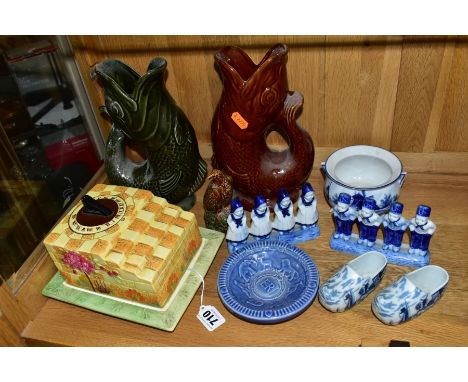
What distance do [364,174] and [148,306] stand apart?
2.08ft

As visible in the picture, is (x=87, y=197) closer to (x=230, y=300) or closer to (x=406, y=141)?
(x=230, y=300)

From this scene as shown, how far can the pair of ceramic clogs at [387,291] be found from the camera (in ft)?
2.88

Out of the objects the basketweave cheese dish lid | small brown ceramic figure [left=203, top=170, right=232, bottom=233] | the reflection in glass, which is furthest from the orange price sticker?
the reflection in glass

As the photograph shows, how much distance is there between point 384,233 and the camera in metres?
1.03

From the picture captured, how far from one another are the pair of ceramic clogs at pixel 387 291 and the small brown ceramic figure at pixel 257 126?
0.27 metres

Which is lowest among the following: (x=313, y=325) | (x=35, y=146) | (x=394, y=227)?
(x=313, y=325)

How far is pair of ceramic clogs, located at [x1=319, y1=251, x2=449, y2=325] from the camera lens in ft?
2.88

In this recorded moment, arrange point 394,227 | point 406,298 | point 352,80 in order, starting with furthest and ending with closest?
point 352,80 → point 394,227 → point 406,298

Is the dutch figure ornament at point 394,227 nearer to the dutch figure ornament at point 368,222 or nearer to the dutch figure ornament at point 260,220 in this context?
the dutch figure ornament at point 368,222

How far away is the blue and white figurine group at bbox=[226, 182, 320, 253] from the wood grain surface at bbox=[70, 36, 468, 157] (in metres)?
0.26

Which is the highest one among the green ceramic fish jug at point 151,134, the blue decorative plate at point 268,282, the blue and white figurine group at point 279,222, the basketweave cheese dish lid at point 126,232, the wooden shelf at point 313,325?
the green ceramic fish jug at point 151,134

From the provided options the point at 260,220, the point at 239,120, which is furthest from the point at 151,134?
the point at 260,220

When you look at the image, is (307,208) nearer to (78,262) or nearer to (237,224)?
(237,224)

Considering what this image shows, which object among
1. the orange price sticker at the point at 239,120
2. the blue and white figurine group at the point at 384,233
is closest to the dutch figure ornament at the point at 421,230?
the blue and white figurine group at the point at 384,233
